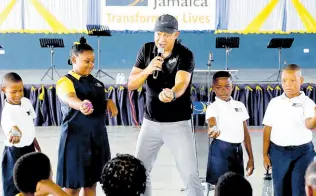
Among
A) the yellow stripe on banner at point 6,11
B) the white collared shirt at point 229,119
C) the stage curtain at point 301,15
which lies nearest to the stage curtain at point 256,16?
the stage curtain at point 301,15

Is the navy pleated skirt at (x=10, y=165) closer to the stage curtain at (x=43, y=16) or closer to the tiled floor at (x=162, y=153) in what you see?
the tiled floor at (x=162, y=153)

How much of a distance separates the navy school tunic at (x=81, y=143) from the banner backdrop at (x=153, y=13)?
28.3ft

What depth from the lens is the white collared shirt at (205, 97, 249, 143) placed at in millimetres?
3850

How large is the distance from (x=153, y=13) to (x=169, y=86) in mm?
8648

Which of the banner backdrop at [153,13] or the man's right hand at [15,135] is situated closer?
the man's right hand at [15,135]

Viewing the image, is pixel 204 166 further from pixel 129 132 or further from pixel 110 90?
pixel 110 90

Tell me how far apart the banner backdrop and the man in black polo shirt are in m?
8.47

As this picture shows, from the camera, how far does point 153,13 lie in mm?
12008

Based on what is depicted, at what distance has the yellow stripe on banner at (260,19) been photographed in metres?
12.4

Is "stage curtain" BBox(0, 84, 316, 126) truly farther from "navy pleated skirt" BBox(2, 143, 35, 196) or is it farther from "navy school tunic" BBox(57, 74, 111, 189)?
"navy school tunic" BBox(57, 74, 111, 189)

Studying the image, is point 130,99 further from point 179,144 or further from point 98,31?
point 179,144

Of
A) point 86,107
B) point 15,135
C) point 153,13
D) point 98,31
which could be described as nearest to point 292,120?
point 86,107

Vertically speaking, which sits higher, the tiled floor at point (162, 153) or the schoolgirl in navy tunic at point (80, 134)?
the schoolgirl in navy tunic at point (80, 134)

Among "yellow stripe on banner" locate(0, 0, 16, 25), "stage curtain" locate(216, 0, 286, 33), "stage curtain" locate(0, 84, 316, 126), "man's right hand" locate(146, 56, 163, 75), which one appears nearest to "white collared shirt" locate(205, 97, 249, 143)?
"man's right hand" locate(146, 56, 163, 75)
